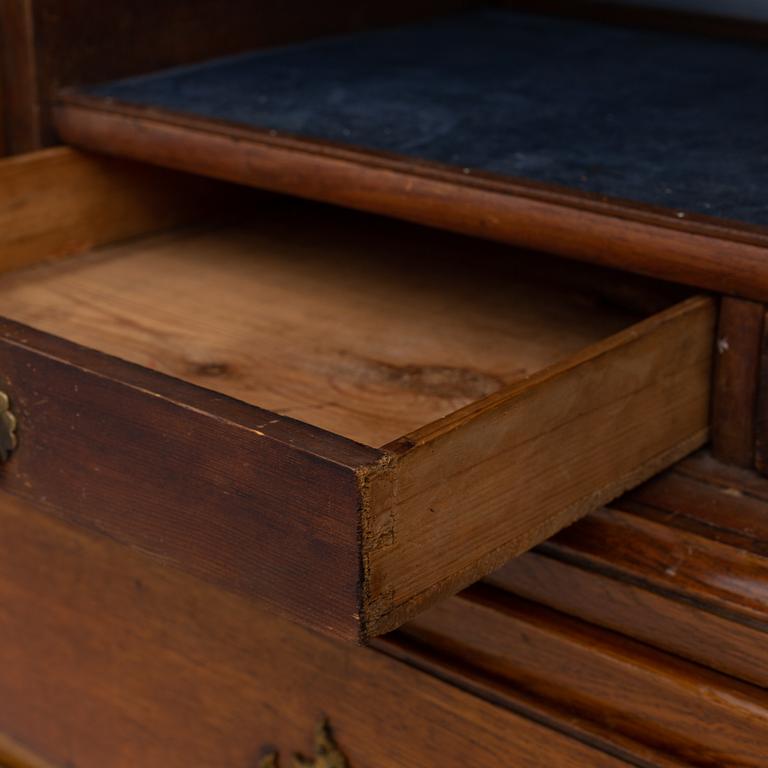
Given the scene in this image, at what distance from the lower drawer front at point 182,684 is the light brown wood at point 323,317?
0.14 m

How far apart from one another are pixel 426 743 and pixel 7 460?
0.28 m

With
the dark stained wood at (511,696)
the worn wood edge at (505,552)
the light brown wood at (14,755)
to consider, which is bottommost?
the light brown wood at (14,755)

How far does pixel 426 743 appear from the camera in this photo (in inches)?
32.4

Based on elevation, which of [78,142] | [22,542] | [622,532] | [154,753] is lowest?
[154,753]

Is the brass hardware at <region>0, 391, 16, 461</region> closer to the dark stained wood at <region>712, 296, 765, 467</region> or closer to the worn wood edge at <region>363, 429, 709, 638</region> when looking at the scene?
the worn wood edge at <region>363, 429, 709, 638</region>

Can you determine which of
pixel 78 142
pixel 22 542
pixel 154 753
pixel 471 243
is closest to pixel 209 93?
pixel 78 142

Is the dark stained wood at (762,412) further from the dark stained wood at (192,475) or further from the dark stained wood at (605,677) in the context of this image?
the dark stained wood at (192,475)

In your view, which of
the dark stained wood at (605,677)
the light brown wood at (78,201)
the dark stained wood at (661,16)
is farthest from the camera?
the dark stained wood at (661,16)

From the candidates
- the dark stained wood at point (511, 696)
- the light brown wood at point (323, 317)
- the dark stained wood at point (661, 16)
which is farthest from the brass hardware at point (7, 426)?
the dark stained wood at point (661, 16)

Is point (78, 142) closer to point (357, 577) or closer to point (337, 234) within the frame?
point (337, 234)

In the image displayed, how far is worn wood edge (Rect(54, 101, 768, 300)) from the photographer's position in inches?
30.2

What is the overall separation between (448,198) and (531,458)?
0.75 ft

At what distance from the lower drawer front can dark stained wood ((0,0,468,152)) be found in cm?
30

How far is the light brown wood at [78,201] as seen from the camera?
1020mm
